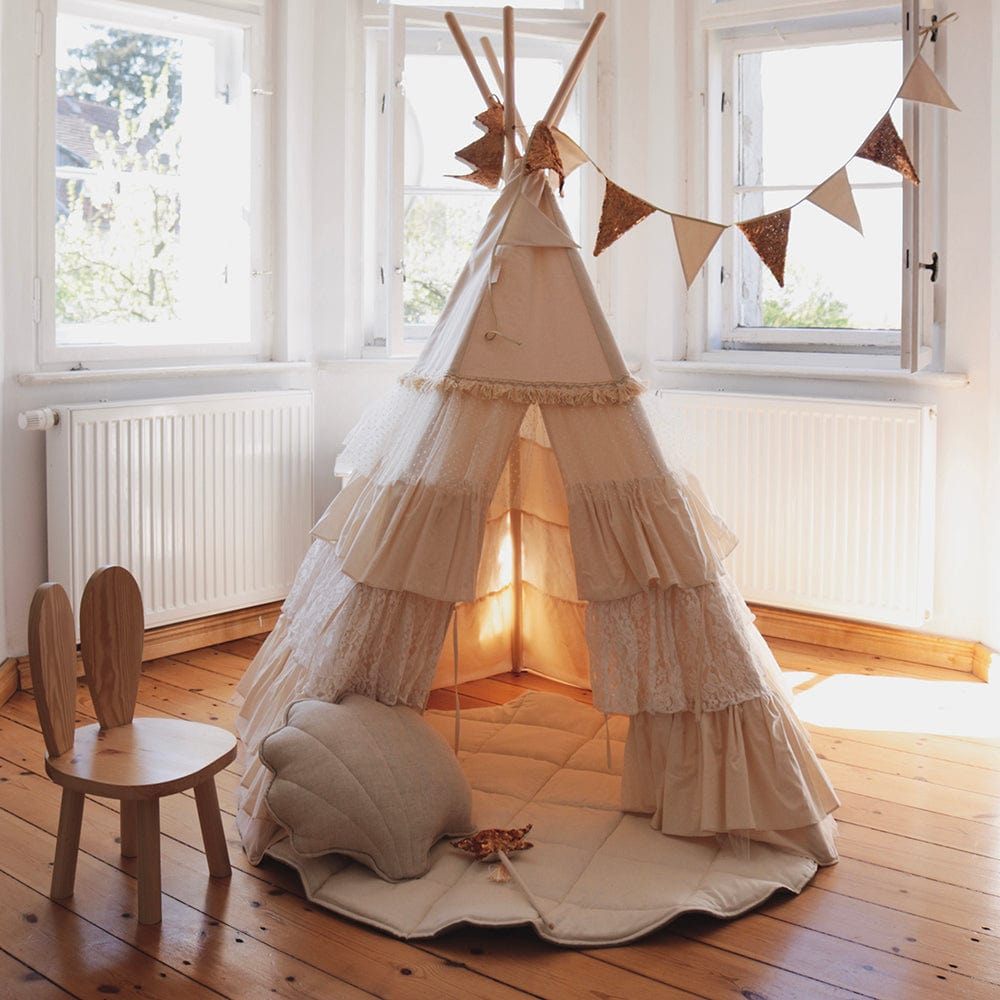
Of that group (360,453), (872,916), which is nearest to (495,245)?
(360,453)

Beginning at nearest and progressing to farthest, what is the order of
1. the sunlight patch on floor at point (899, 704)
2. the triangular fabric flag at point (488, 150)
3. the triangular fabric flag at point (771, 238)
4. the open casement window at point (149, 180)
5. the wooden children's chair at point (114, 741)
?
the wooden children's chair at point (114, 741), the triangular fabric flag at point (771, 238), the triangular fabric flag at point (488, 150), the sunlight patch on floor at point (899, 704), the open casement window at point (149, 180)

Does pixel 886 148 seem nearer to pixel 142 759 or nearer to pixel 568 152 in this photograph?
pixel 568 152

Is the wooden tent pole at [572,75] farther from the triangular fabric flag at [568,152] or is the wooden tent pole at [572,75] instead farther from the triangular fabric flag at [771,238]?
the triangular fabric flag at [771,238]

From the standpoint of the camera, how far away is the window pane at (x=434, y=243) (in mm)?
4016

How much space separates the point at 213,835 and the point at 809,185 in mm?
2805

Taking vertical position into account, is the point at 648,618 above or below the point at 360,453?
below

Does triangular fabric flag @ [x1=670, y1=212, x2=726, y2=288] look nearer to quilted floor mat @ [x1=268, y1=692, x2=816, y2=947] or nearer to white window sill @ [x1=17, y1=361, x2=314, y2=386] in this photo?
quilted floor mat @ [x1=268, y1=692, x2=816, y2=947]

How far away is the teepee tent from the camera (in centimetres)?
236

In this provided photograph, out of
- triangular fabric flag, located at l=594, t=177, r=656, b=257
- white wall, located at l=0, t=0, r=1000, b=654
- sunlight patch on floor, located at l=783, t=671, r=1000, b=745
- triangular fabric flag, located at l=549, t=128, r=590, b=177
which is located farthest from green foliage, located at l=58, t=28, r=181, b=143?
sunlight patch on floor, located at l=783, t=671, r=1000, b=745

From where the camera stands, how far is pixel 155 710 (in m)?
3.21

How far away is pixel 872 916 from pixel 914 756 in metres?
0.90

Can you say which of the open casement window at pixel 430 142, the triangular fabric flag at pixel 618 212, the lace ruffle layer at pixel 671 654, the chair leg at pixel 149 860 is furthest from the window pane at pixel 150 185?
the lace ruffle layer at pixel 671 654

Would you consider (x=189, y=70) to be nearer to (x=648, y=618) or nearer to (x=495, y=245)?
(x=495, y=245)

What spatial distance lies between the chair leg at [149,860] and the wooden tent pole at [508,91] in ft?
5.22
